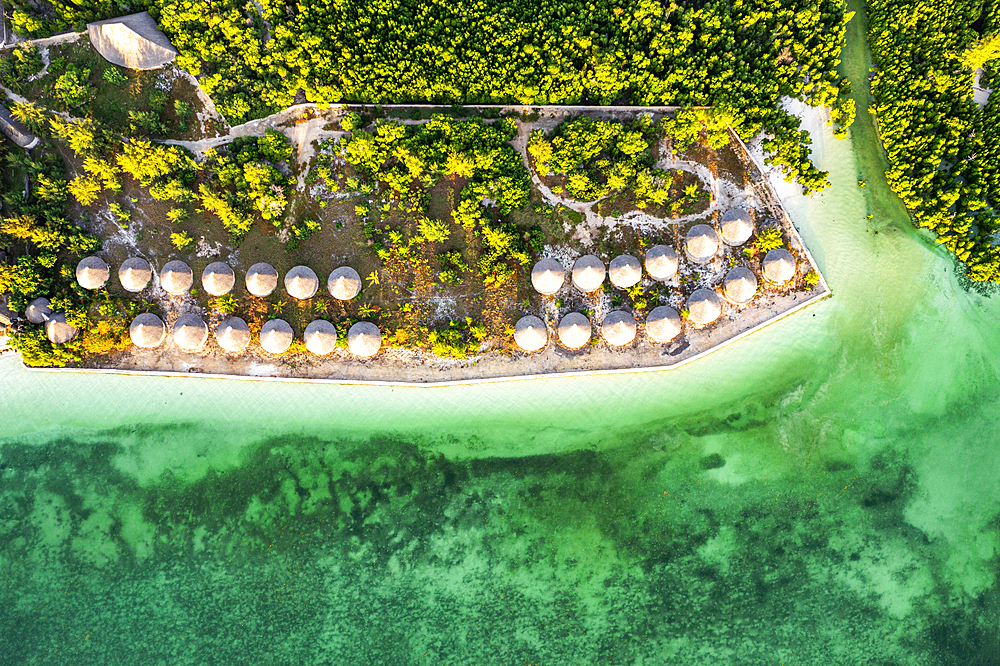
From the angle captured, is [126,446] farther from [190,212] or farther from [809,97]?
[809,97]

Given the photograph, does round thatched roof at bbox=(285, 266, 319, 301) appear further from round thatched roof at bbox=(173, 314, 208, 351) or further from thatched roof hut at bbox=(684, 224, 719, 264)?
thatched roof hut at bbox=(684, 224, 719, 264)

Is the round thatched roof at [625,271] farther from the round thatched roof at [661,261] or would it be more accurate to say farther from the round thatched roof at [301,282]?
the round thatched roof at [301,282]

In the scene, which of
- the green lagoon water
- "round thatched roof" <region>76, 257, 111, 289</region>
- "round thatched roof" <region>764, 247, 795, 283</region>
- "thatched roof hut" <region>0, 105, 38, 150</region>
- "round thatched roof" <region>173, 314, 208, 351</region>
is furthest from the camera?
the green lagoon water

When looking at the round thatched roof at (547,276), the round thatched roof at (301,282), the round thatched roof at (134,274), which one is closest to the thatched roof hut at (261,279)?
the round thatched roof at (301,282)

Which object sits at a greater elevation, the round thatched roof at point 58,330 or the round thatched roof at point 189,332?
the round thatched roof at point 58,330

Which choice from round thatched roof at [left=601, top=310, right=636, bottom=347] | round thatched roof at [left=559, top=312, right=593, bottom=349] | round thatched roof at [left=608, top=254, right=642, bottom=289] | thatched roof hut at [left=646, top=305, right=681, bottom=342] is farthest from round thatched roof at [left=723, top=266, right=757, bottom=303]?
round thatched roof at [left=559, top=312, right=593, bottom=349]
